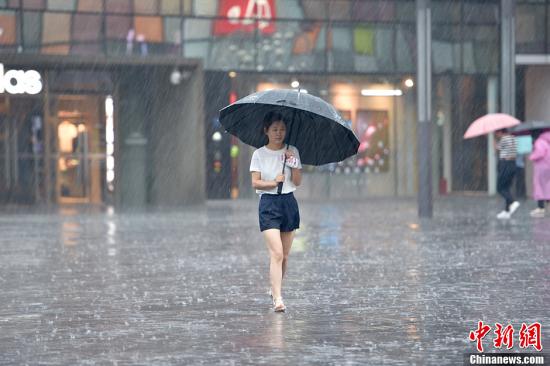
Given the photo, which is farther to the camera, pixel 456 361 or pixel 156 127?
pixel 156 127

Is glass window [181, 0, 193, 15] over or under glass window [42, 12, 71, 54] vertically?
over

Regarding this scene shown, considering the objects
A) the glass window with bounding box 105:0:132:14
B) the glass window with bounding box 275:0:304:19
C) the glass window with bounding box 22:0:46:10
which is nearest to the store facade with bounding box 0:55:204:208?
the glass window with bounding box 105:0:132:14

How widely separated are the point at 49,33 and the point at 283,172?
792 inches

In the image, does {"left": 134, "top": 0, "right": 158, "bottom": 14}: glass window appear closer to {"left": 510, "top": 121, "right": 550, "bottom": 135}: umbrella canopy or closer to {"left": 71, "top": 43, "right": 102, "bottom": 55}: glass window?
{"left": 71, "top": 43, "right": 102, "bottom": 55}: glass window

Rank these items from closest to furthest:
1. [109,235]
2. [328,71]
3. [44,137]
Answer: [109,235]
[44,137]
[328,71]

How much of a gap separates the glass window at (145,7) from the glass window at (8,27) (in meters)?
3.12

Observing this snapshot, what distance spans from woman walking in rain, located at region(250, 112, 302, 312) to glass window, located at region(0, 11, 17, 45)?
1987cm

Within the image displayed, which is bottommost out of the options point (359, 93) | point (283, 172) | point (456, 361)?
point (456, 361)

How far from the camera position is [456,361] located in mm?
7164

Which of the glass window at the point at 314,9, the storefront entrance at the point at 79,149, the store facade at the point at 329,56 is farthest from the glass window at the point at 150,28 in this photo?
the glass window at the point at 314,9

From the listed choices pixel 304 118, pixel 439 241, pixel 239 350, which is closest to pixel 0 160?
pixel 439 241

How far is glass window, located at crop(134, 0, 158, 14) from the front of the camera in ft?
96.8

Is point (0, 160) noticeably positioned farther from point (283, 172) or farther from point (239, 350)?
point (239, 350)

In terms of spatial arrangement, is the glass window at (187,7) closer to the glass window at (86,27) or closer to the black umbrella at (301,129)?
the glass window at (86,27)
